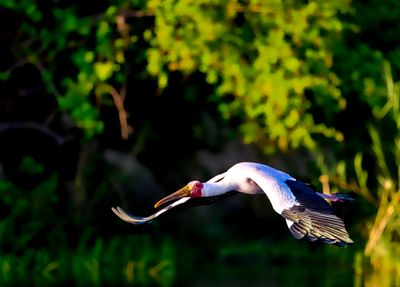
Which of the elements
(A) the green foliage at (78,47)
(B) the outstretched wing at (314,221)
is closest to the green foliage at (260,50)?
(A) the green foliage at (78,47)

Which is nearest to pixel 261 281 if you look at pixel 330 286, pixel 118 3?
pixel 330 286

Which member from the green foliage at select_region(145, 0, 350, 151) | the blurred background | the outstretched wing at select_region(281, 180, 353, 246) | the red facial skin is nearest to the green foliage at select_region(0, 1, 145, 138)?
the blurred background

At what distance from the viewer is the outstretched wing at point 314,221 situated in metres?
7.33

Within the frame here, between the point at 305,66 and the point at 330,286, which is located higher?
the point at 305,66

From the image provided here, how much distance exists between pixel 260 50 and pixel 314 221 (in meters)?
7.96

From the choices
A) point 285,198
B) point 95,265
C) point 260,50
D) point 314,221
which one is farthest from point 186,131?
point 314,221

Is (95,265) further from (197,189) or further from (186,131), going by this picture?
(197,189)

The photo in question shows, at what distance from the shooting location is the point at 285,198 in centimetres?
781

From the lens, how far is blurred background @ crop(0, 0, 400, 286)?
15.4m

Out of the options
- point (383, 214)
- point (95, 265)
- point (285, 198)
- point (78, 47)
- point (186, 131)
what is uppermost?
point (285, 198)

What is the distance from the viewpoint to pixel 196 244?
18.0 m

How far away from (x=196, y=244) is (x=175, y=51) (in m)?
3.67

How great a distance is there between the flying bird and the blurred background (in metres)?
6.89

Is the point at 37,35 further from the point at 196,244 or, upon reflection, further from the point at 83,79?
the point at 196,244
